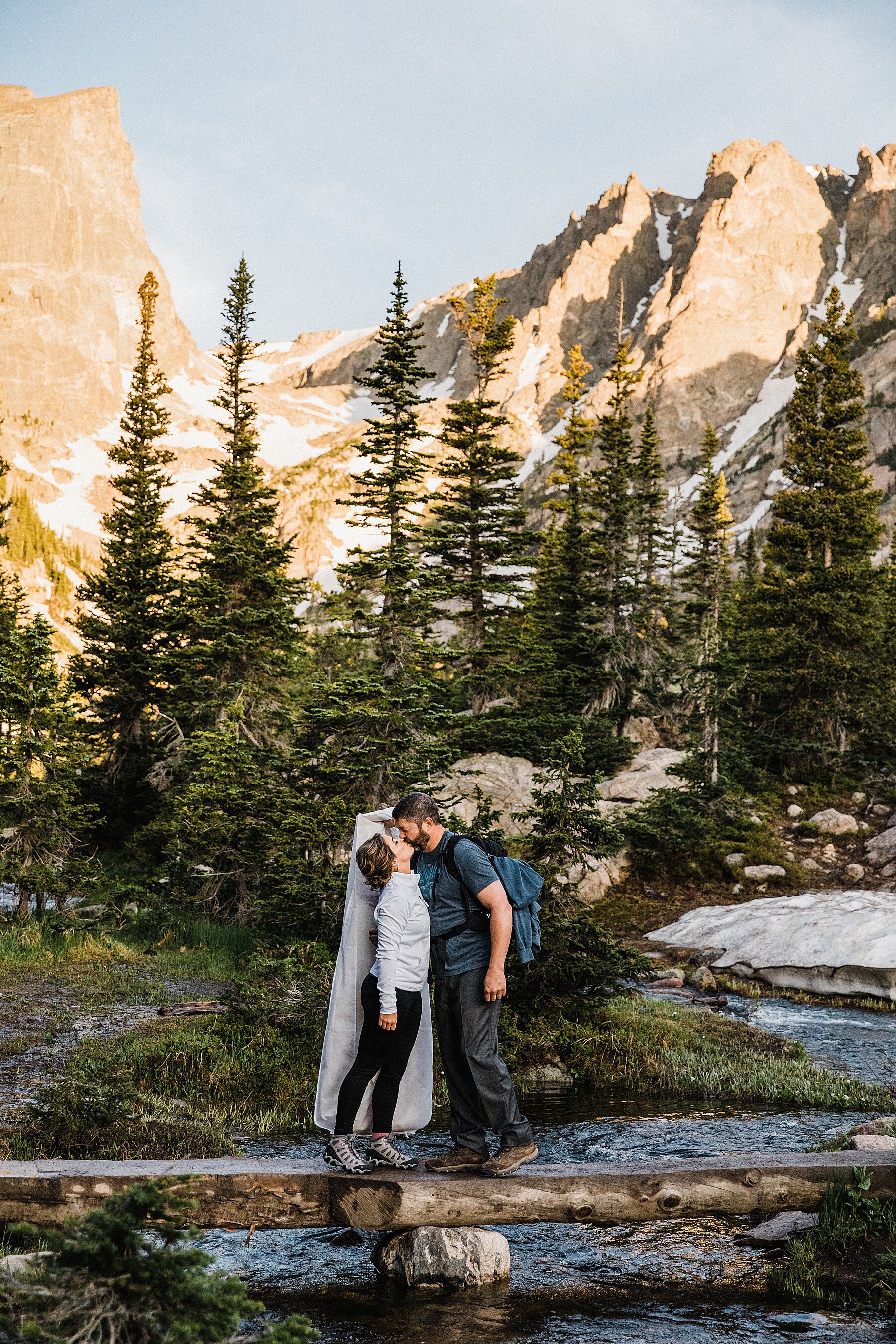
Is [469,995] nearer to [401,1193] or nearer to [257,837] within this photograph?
[401,1193]

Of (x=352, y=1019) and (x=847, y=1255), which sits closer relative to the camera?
(x=847, y=1255)

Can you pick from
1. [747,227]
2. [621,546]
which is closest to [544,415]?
[747,227]

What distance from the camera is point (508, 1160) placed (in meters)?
5.92

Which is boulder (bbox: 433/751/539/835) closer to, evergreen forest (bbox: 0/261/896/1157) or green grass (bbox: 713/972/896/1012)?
evergreen forest (bbox: 0/261/896/1157)

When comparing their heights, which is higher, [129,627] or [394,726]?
[129,627]

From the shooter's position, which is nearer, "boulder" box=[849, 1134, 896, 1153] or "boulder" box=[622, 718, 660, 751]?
"boulder" box=[849, 1134, 896, 1153]

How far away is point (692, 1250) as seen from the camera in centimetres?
625

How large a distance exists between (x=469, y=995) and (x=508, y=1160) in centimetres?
99

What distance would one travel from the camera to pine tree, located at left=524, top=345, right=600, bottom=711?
33562mm

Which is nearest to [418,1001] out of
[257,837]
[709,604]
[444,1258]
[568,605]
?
[444,1258]

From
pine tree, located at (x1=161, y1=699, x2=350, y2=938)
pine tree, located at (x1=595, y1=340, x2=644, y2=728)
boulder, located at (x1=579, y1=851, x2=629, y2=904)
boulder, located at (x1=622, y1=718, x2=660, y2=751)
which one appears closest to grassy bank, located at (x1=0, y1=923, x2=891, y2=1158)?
pine tree, located at (x1=161, y1=699, x2=350, y2=938)

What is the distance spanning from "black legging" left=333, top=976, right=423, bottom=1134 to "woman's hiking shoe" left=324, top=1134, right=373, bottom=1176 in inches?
3.7

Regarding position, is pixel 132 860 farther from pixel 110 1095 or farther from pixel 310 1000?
pixel 110 1095

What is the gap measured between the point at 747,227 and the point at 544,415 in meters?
48.5
